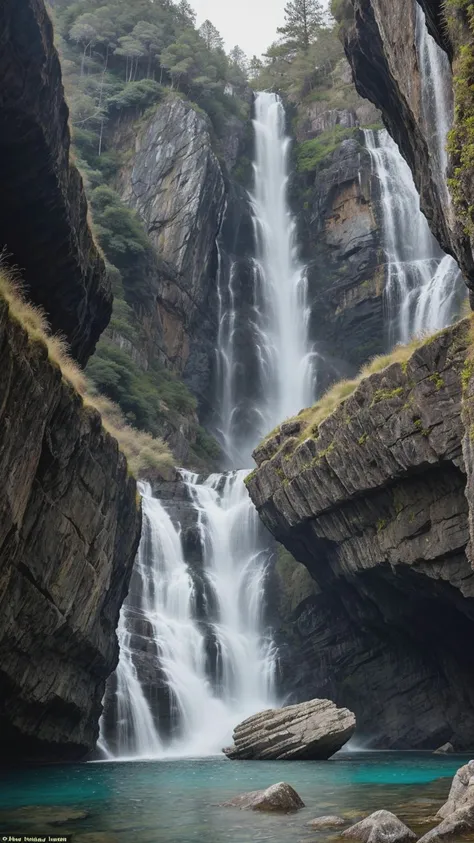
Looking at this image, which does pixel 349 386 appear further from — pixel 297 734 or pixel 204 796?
pixel 204 796

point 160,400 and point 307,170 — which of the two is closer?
point 160,400

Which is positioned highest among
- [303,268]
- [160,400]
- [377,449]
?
[303,268]

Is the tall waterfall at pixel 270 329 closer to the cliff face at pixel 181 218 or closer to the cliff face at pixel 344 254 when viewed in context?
the cliff face at pixel 344 254

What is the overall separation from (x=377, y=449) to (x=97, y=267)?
11.0 metres

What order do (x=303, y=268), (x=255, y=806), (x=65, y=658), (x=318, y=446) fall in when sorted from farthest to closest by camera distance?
(x=303, y=268) → (x=318, y=446) → (x=65, y=658) → (x=255, y=806)

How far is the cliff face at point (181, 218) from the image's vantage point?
5762 centimetres

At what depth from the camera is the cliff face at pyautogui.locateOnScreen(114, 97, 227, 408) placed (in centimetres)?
5762

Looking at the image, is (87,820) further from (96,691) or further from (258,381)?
(258,381)

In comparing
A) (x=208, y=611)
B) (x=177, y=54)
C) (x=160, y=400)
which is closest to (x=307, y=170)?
(x=177, y=54)

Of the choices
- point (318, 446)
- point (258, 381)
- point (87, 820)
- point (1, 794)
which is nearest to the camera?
point (87, 820)

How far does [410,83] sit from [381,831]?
19.5 m

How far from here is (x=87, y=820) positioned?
453 inches

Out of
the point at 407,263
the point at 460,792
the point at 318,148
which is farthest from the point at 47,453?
the point at 318,148

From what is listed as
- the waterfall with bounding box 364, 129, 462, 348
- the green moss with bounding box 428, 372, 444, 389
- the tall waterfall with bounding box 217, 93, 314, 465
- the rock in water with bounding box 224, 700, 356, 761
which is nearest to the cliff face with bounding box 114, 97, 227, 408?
the tall waterfall with bounding box 217, 93, 314, 465
